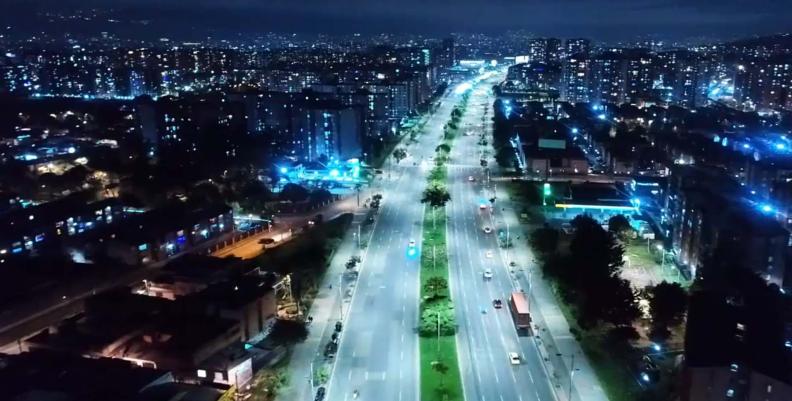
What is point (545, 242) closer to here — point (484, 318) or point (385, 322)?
point (484, 318)

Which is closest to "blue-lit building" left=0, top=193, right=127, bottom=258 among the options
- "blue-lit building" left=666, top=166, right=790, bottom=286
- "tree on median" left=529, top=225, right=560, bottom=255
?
"tree on median" left=529, top=225, right=560, bottom=255

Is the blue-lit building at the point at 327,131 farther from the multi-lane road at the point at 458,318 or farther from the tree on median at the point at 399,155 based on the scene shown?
the multi-lane road at the point at 458,318

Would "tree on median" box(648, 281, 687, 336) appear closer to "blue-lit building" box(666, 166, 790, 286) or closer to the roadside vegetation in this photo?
the roadside vegetation

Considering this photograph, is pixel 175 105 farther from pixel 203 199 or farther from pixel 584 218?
pixel 584 218

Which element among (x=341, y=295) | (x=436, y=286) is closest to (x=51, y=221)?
(x=341, y=295)

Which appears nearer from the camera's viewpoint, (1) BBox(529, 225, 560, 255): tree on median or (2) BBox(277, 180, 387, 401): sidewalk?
(2) BBox(277, 180, 387, 401): sidewalk

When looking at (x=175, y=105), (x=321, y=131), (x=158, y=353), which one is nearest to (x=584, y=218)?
(x=158, y=353)
